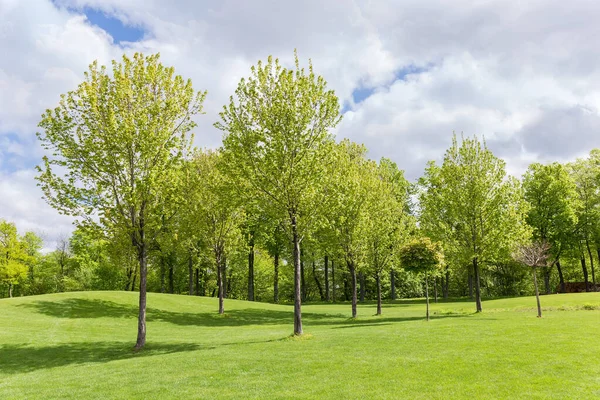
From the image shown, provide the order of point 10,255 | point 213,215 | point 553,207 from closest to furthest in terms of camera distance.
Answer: point 213,215, point 553,207, point 10,255

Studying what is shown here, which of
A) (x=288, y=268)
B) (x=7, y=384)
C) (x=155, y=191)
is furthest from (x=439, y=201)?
(x=288, y=268)

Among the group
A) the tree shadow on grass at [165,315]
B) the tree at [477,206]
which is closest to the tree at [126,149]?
the tree shadow on grass at [165,315]

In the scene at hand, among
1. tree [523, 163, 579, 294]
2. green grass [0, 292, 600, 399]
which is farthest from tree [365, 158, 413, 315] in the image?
tree [523, 163, 579, 294]

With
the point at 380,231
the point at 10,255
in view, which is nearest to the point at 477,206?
the point at 380,231

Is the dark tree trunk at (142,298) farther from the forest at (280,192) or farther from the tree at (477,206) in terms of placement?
the tree at (477,206)

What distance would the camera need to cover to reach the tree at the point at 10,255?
53.9 meters

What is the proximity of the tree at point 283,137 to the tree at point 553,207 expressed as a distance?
42855 millimetres

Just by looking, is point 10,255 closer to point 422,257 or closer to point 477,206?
point 422,257

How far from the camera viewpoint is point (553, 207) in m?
53.8

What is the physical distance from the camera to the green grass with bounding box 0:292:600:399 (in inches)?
428

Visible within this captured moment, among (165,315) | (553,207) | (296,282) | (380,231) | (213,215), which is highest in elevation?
(553,207)

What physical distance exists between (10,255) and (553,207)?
7928 centimetres

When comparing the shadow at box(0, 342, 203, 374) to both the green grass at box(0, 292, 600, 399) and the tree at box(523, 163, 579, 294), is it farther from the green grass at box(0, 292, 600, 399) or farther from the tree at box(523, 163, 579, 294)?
the tree at box(523, 163, 579, 294)

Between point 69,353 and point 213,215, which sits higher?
point 213,215
